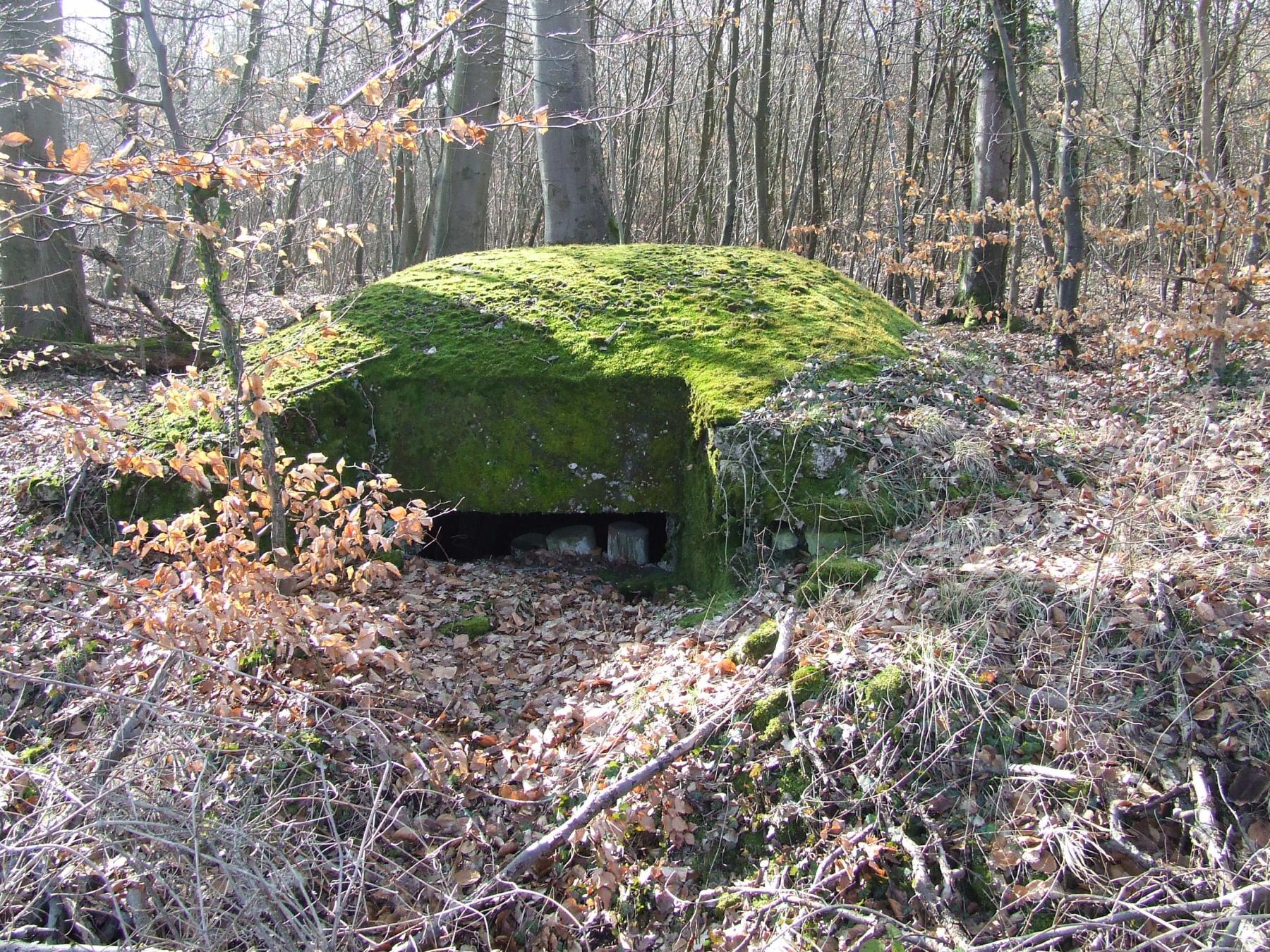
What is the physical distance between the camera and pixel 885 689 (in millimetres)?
3133

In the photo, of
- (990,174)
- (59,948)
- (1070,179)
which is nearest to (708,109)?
(990,174)

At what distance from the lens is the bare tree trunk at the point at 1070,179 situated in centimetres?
714

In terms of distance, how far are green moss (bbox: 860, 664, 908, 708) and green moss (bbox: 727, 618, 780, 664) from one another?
514 millimetres

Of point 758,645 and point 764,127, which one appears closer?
point 758,645

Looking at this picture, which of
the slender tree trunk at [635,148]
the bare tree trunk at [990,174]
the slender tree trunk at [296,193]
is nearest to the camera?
the bare tree trunk at [990,174]

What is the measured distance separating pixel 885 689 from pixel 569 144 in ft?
23.5

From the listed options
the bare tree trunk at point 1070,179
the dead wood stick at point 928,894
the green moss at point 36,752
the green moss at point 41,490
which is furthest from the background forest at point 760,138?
the dead wood stick at point 928,894

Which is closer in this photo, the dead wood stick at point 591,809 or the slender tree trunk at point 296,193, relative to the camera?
the dead wood stick at point 591,809

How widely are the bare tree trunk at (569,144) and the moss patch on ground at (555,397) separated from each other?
2915mm

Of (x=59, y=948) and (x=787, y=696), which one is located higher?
(x=787, y=696)

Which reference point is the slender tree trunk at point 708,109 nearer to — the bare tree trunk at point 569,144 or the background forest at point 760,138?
the background forest at point 760,138

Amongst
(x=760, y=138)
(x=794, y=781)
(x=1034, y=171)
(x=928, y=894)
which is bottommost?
(x=928, y=894)

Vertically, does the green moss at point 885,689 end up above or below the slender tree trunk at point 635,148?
below

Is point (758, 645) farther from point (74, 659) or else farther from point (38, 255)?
point (38, 255)
